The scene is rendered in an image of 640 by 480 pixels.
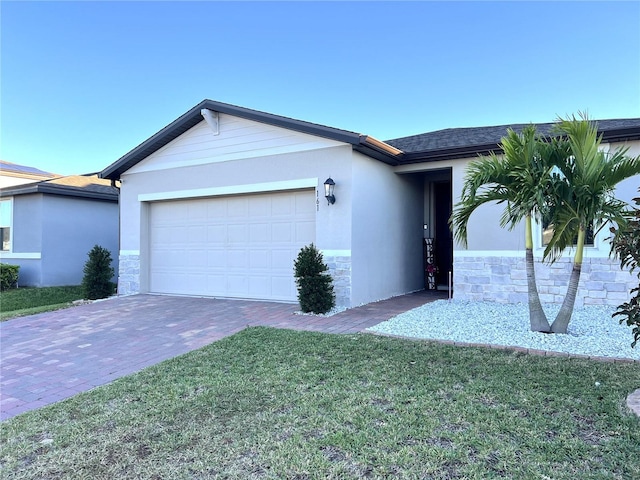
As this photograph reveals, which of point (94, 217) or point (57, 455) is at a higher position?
point (94, 217)

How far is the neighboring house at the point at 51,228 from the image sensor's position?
41.5ft

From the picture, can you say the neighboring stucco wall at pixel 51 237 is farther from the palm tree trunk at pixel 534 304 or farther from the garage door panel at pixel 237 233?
the palm tree trunk at pixel 534 304

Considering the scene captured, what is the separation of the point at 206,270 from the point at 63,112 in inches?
367

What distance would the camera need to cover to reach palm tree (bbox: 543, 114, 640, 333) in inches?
197

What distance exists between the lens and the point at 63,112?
46.9 ft

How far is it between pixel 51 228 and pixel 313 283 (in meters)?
10.1

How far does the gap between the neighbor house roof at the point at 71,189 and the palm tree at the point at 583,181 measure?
535 inches

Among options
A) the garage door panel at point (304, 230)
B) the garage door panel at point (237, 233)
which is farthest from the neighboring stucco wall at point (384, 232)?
the garage door panel at point (237, 233)

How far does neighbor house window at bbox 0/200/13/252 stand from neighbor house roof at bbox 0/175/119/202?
42 centimetres

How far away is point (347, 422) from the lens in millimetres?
3100

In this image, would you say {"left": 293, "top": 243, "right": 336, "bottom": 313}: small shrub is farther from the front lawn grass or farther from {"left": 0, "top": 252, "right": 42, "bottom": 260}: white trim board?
{"left": 0, "top": 252, "right": 42, "bottom": 260}: white trim board

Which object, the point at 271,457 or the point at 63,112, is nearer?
the point at 271,457

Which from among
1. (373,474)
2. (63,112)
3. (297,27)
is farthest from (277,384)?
(63,112)

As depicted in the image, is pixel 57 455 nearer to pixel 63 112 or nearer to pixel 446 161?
pixel 446 161
